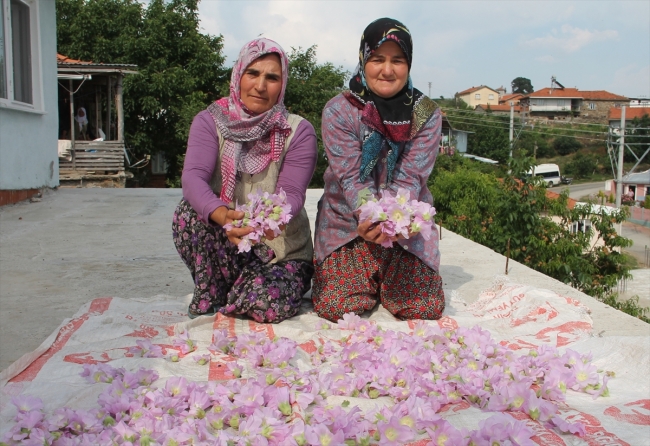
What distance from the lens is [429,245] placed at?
2.70 metres

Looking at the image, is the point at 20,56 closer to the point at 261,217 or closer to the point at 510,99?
the point at 261,217

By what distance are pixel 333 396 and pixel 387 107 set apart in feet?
4.28

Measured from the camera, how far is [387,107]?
2611 mm

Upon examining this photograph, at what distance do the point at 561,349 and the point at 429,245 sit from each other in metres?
0.70

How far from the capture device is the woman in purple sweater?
2.60 meters

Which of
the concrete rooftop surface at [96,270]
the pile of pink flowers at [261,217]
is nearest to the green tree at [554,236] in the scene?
the concrete rooftop surface at [96,270]

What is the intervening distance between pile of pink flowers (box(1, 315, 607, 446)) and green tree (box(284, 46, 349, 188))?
15035 mm

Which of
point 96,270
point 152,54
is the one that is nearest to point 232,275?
point 96,270

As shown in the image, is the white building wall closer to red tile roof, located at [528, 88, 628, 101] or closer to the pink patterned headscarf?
the pink patterned headscarf

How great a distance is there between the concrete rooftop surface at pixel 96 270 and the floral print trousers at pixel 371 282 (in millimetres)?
564

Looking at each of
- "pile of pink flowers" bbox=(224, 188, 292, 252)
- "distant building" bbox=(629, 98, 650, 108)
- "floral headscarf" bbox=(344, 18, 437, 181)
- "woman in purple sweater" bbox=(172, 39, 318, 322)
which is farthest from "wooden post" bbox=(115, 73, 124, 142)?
"distant building" bbox=(629, 98, 650, 108)

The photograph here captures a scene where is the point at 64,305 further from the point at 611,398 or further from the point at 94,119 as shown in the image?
the point at 94,119

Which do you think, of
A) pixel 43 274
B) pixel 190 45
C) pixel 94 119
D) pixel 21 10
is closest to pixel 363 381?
pixel 43 274

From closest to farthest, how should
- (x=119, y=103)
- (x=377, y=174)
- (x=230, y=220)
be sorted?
1. (x=230, y=220)
2. (x=377, y=174)
3. (x=119, y=103)
